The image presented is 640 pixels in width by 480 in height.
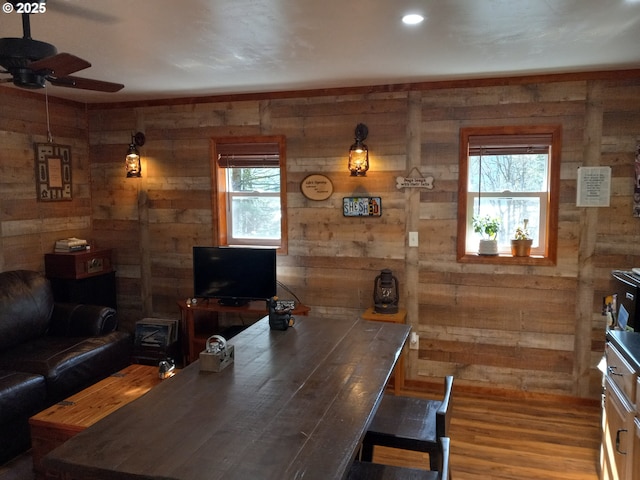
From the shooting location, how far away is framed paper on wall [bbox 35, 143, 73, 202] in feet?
14.9

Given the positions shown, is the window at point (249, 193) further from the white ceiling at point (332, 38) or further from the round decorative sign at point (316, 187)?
the white ceiling at point (332, 38)

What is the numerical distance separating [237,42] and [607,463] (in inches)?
121

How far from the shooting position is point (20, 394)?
3.09 meters

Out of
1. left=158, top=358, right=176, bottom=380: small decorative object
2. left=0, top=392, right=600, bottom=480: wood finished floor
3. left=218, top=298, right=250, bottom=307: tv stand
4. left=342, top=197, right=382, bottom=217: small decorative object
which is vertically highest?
left=342, top=197, right=382, bottom=217: small decorative object

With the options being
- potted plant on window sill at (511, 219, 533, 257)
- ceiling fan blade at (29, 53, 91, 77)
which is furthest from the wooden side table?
ceiling fan blade at (29, 53, 91, 77)

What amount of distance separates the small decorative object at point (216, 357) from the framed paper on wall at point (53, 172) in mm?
3257

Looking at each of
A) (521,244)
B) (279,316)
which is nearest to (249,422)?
(279,316)

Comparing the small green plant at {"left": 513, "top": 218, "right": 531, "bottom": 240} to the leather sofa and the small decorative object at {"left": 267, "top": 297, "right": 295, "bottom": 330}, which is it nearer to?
the small decorative object at {"left": 267, "top": 297, "right": 295, "bottom": 330}

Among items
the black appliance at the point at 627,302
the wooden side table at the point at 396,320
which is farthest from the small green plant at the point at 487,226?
the black appliance at the point at 627,302

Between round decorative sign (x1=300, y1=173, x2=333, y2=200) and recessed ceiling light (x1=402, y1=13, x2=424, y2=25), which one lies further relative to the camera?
round decorative sign (x1=300, y1=173, x2=333, y2=200)

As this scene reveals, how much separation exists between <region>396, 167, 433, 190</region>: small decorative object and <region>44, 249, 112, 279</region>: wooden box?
9.91 feet

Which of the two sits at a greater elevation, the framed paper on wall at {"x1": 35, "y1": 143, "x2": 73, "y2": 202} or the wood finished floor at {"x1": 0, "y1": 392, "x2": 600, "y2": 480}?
the framed paper on wall at {"x1": 35, "y1": 143, "x2": 73, "y2": 202}

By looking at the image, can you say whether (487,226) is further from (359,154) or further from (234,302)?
(234,302)

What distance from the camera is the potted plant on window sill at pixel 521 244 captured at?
12.9 feet
